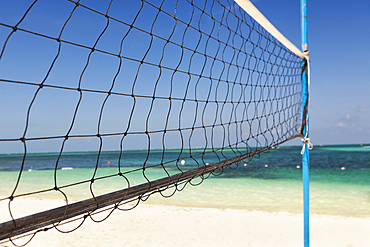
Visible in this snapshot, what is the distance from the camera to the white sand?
452 cm

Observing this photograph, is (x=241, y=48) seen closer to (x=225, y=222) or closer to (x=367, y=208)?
(x=225, y=222)

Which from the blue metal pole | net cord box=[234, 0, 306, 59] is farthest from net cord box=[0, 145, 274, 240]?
the blue metal pole

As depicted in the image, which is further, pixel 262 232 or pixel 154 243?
pixel 262 232

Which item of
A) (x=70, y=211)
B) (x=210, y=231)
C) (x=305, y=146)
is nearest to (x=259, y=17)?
(x=305, y=146)

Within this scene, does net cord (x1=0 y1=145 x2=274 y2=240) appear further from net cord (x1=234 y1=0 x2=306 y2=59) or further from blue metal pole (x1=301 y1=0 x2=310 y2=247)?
blue metal pole (x1=301 y1=0 x2=310 y2=247)

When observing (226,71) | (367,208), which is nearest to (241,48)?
(226,71)

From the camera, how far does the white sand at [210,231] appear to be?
14.8 ft

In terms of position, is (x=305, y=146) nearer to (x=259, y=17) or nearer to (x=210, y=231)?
(x=259, y=17)

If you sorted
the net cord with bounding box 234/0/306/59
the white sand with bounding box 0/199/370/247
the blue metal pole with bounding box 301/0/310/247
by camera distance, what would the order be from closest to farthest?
1. the net cord with bounding box 234/0/306/59
2. the blue metal pole with bounding box 301/0/310/247
3. the white sand with bounding box 0/199/370/247

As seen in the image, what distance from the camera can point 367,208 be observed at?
6891mm

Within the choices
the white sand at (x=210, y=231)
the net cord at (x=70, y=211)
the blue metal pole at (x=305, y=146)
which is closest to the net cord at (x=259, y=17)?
the blue metal pole at (x=305, y=146)

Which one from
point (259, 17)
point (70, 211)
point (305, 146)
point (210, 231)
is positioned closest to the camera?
point (70, 211)

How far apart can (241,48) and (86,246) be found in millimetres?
3391

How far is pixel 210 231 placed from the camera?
5.00 metres
